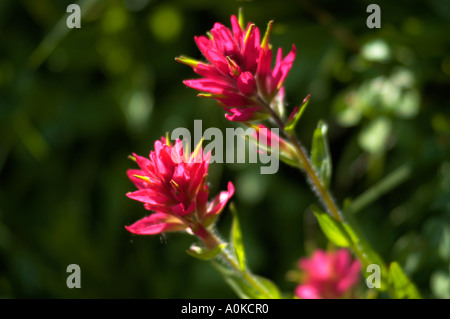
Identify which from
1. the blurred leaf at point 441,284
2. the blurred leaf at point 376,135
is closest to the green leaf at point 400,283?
the blurred leaf at point 441,284

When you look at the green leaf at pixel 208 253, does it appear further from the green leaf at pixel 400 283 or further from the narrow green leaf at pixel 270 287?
the green leaf at pixel 400 283

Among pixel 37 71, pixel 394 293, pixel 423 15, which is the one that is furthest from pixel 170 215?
pixel 37 71

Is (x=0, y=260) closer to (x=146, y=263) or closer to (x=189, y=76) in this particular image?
(x=146, y=263)

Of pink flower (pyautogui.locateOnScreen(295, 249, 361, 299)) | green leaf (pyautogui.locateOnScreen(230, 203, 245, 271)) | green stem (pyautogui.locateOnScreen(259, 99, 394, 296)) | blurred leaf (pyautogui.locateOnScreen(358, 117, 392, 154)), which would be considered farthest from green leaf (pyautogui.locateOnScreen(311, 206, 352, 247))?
blurred leaf (pyautogui.locateOnScreen(358, 117, 392, 154))

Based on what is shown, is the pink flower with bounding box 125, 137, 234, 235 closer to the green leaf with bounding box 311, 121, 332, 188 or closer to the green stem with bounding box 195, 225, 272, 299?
the green stem with bounding box 195, 225, 272, 299

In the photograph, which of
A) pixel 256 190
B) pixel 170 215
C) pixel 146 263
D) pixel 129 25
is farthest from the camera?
pixel 129 25

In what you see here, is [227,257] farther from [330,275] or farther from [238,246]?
[330,275]
